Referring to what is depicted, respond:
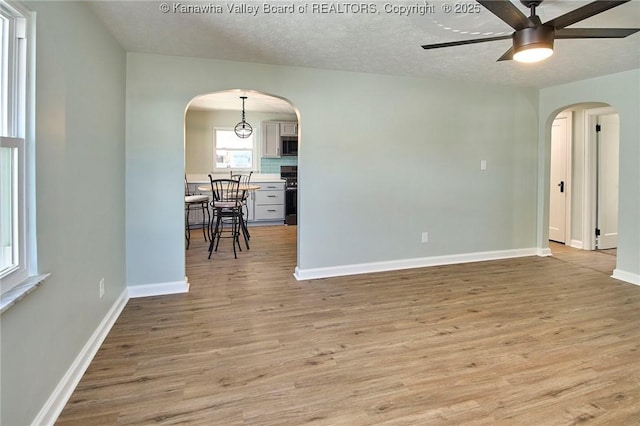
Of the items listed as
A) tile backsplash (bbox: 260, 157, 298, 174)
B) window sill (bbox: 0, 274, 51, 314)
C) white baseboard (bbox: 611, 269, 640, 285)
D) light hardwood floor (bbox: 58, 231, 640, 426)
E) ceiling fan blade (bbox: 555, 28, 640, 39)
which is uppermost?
ceiling fan blade (bbox: 555, 28, 640, 39)

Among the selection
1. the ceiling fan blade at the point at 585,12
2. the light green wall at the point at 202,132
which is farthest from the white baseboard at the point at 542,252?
the light green wall at the point at 202,132

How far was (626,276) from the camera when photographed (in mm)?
3982

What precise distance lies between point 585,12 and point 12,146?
277 centimetres

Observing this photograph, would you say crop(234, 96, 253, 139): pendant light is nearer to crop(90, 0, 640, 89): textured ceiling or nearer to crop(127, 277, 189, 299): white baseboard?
crop(90, 0, 640, 89): textured ceiling

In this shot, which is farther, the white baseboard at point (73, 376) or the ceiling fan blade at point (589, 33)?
the ceiling fan blade at point (589, 33)

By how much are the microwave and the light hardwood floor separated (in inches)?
181

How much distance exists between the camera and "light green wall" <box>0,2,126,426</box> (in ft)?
5.11

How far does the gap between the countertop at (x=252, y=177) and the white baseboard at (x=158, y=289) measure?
13.0 ft

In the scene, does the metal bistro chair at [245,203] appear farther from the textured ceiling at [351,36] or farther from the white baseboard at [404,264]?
the textured ceiling at [351,36]

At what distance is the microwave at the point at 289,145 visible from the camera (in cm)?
813

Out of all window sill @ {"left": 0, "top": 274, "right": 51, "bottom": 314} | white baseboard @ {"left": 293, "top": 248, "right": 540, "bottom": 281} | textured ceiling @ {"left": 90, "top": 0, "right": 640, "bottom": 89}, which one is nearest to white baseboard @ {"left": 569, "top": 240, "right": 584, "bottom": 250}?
white baseboard @ {"left": 293, "top": 248, "right": 540, "bottom": 281}

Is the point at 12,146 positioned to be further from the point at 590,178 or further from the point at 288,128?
the point at 288,128

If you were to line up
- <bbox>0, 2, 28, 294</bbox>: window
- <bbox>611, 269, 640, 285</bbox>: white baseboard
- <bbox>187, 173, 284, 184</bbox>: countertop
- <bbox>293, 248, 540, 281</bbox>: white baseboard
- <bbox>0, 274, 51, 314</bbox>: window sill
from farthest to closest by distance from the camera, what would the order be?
<bbox>187, 173, 284, 184</bbox>: countertop → <bbox>293, 248, 540, 281</bbox>: white baseboard → <bbox>611, 269, 640, 285</bbox>: white baseboard → <bbox>0, 2, 28, 294</bbox>: window → <bbox>0, 274, 51, 314</bbox>: window sill

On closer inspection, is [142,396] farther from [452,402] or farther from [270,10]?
[270,10]
